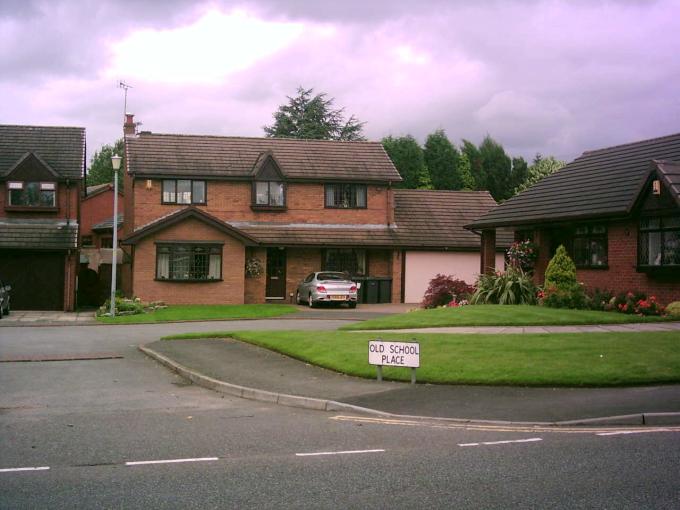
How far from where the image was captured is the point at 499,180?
230 feet

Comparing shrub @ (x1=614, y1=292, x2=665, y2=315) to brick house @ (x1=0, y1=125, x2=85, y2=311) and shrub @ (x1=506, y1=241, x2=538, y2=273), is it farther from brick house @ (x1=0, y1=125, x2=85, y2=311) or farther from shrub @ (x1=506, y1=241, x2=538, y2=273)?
brick house @ (x1=0, y1=125, x2=85, y2=311)

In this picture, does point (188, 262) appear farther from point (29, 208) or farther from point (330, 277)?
point (29, 208)

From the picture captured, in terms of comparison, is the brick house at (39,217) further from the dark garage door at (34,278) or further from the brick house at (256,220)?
the brick house at (256,220)

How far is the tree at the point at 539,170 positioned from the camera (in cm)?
6562

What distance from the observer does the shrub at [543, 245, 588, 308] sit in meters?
23.0

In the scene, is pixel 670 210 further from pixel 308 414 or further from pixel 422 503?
pixel 422 503

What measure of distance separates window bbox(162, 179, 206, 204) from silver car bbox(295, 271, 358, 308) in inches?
284

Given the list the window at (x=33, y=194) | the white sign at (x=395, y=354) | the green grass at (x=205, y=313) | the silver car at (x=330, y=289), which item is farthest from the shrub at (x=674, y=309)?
the window at (x=33, y=194)

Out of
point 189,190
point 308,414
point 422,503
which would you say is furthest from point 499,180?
point 422,503

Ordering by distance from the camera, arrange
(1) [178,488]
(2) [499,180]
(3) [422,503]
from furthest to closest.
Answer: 1. (2) [499,180]
2. (1) [178,488]
3. (3) [422,503]

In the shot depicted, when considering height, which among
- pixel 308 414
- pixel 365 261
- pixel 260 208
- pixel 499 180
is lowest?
pixel 308 414

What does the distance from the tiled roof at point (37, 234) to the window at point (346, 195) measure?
12081mm

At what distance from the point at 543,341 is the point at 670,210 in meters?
8.12

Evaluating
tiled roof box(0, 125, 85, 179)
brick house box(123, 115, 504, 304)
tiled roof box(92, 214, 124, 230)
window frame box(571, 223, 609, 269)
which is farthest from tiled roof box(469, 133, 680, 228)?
tiled roof box(92, 214, 124, 230)
